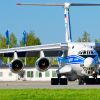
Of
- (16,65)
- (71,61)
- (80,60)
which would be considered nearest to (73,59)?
(71,61)

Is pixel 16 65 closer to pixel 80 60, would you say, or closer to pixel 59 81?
pixel 59 81

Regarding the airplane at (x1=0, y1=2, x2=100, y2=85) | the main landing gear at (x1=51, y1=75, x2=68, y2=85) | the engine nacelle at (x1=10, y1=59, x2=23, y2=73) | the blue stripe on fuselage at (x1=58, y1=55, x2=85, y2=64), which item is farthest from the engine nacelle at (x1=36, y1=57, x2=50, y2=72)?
the main landing gear at (x1=51, y1=75, x2=68, y2=85)

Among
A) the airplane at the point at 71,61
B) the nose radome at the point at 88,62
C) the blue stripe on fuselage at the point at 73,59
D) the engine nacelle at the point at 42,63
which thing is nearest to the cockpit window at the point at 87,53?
the airplane at the point at 71,61

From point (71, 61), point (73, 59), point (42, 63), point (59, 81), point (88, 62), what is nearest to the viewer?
point (88, 62)

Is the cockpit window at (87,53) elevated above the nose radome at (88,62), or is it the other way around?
the cockpit window at (87,53)

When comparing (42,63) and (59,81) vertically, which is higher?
(42,63)

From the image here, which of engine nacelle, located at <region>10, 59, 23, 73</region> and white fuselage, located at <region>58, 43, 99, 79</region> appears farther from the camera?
engine nacelle, located at <region>10, 59, 23, 73</region>

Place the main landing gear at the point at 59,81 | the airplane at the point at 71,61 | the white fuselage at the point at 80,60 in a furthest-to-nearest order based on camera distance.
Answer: the main landing gear at the point at 59,81 < the airplane at the point at 71,61 < the white fuselage at the point at 80,60

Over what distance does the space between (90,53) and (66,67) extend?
226cm

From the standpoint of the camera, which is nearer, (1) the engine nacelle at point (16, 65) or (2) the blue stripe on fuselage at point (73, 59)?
(2) the blue stripe on fuselage at point (73, 59)

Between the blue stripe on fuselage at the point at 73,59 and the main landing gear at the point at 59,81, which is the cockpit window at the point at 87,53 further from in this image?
the main landing gear at the point at 59,81

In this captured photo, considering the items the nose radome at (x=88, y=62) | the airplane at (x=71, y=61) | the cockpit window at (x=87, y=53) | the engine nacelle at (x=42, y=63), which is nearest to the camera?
the nose radome at (x=88, y=62)

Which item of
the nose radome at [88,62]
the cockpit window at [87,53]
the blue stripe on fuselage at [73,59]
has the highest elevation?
the cockpit window at [87,53]

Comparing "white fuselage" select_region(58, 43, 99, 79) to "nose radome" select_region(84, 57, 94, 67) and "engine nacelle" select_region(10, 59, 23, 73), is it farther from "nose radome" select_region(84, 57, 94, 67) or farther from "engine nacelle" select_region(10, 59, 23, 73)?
"engine nacelle" select_region(10, 59, 23, 73)
